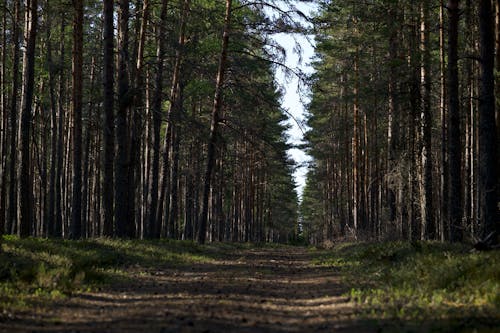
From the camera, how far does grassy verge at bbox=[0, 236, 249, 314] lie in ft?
29.9

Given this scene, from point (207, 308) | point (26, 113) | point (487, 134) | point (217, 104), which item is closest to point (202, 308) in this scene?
point (207, 308)

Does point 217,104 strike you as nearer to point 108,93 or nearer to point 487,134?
point 108,93

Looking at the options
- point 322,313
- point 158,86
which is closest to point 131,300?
point 322,313

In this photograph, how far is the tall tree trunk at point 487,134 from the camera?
12.5 meters

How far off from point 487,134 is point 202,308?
8110mm

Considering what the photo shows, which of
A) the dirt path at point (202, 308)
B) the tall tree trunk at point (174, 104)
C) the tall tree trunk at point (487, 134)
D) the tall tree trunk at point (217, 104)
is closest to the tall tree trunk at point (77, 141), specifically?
the tall tree trunk at point (174, 104)

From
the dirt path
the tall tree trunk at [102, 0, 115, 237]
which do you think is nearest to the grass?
the dirt path

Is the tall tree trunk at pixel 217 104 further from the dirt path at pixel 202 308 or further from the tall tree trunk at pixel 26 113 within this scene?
the dirt path at pixel 202 308

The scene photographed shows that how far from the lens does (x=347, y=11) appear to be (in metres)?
33.1

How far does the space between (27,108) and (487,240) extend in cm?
1286

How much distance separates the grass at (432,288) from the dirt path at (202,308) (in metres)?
0.53

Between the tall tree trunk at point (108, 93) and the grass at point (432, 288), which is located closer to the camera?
the grass at point (432, 288)

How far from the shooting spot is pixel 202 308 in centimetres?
803

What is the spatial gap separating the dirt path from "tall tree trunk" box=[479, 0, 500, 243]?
376 cm
